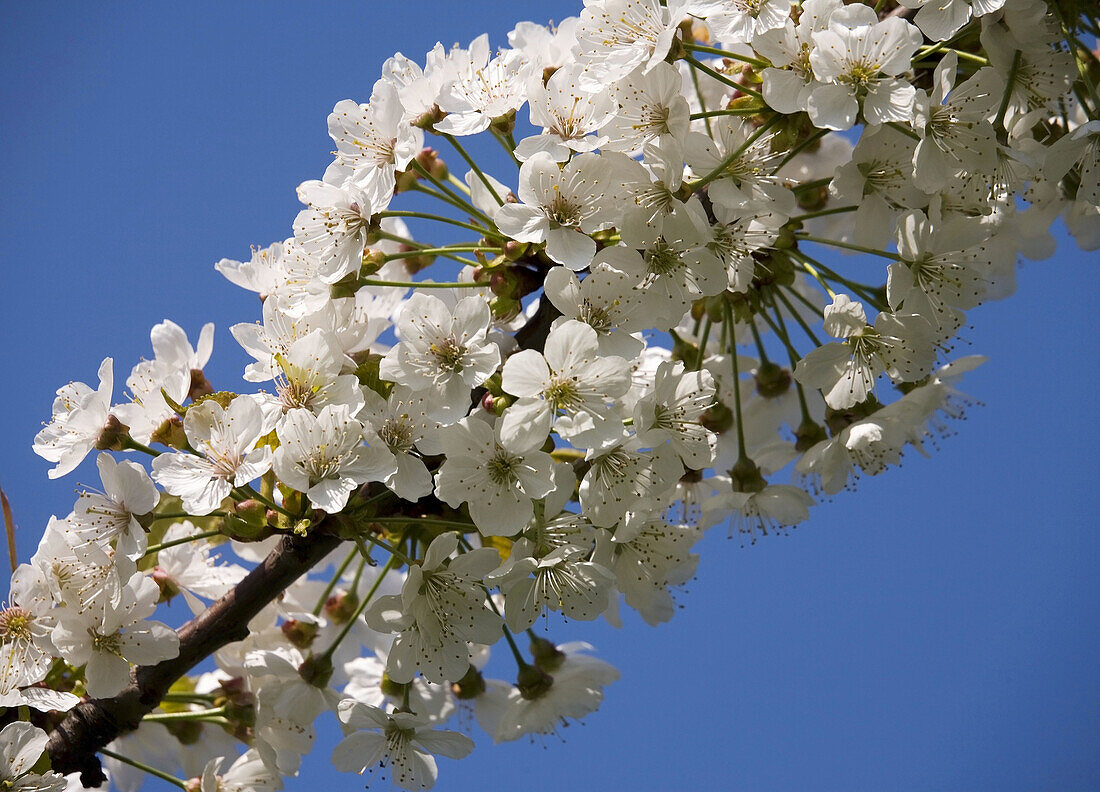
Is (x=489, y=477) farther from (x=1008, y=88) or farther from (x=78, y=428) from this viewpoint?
(x=1008, y=88)

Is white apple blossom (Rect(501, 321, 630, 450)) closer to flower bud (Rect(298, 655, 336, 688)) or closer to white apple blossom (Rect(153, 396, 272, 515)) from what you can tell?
white apple blossom (Rect(153, 396, 272, 515))

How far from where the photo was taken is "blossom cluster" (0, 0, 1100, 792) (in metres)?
1.46

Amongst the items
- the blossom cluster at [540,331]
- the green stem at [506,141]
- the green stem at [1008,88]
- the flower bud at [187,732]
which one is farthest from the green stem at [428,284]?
the flower bud at [187,732]

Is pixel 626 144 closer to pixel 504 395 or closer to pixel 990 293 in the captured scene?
pixel 504 395

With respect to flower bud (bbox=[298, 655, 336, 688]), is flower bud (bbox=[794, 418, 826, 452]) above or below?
above

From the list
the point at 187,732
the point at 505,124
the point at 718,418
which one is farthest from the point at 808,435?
the point at 187,732

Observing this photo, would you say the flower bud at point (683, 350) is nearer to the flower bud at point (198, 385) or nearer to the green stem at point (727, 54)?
the green stem at point (727, 54)

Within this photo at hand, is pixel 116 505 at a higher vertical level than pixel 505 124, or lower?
lower

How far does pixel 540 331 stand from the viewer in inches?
65.6

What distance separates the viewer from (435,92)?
161cm

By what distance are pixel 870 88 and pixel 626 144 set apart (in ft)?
1.21

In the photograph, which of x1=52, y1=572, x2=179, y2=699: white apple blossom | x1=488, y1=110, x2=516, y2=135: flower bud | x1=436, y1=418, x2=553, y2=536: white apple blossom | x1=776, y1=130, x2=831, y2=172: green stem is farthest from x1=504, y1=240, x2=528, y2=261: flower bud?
x1=52, y1=572, x2=179, y2=699: white apple blossom

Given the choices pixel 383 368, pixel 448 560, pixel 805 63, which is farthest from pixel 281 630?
A: pixel 805 63

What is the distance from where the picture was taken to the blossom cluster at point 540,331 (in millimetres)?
1465
